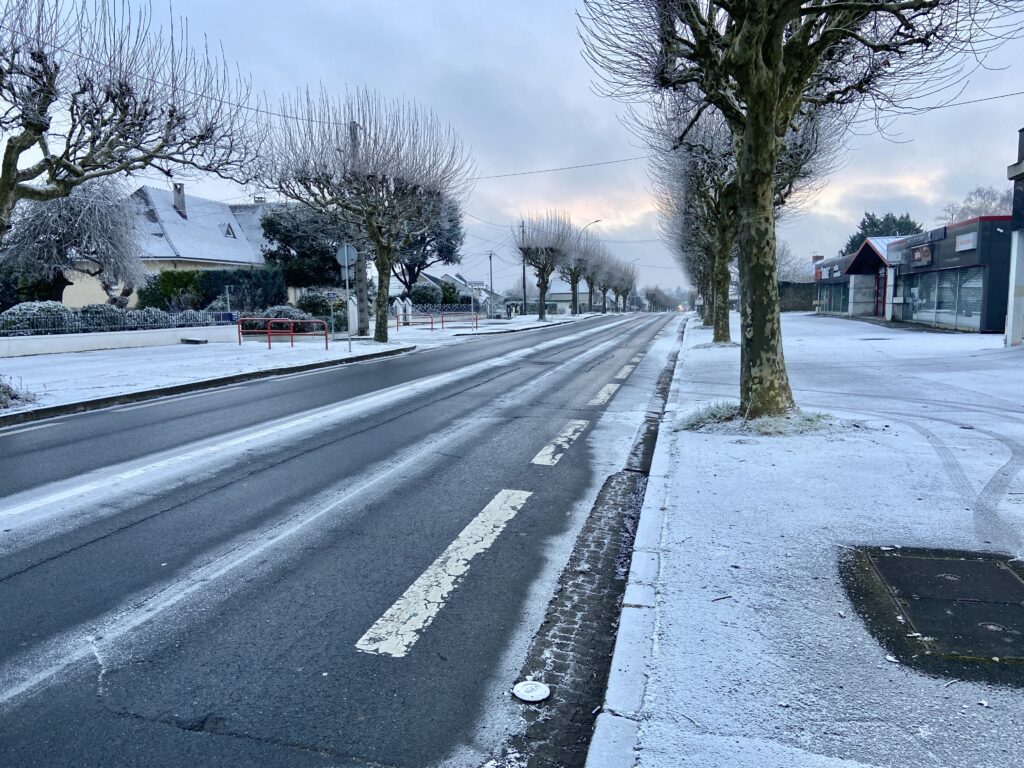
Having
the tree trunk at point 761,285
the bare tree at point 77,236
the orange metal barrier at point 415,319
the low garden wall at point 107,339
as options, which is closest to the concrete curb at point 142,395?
the low garden wall at point 107,339

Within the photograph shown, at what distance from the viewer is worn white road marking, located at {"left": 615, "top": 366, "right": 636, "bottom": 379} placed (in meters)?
14.6

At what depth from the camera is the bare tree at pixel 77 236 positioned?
1084 inches

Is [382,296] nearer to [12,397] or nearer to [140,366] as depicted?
[140,366]

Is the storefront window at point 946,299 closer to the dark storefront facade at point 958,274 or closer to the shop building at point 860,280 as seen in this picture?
the dark storefront facade at point 958,274

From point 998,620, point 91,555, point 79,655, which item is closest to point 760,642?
point 998,620

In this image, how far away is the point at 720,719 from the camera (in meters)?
2.53

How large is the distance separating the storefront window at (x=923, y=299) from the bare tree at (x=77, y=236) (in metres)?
33.9

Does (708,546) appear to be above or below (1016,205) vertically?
below

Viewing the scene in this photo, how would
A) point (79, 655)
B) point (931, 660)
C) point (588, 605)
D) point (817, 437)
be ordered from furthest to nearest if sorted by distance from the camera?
point (817, 437), point (588, 605), point (79, 655), point (931, 660)

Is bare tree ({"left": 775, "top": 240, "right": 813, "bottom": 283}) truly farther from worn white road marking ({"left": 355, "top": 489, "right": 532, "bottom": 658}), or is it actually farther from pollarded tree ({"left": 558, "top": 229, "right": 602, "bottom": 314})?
worn white road marking ({"left": 355, "top": 489, "right": 532, "bottom": 658})

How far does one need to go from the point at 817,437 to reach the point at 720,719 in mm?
5205

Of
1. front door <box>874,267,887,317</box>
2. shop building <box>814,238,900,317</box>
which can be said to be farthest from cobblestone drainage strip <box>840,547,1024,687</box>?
front door <box>874,267,887,317</box>

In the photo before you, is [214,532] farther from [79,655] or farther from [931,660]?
[931,660]

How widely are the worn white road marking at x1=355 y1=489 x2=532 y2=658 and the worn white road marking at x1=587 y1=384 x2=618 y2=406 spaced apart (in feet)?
18.2
